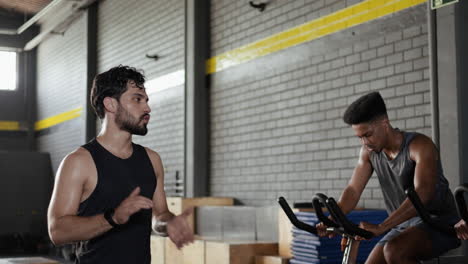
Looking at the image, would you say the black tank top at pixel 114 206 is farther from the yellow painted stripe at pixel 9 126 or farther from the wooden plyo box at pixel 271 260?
the yellow painted stripe at pixel 9 126

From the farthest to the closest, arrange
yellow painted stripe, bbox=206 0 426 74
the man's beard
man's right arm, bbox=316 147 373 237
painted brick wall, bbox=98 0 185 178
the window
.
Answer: the window < painted brick wall, bbox=98 0 185 178 < yellow painted stripe, bbox=206 0 426 74 < man's right arm, bbox=316 147 373 237 < the man's beard

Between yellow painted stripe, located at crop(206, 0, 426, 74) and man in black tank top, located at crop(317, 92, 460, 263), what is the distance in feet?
9.78

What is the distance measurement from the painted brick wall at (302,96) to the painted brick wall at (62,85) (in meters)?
5.60

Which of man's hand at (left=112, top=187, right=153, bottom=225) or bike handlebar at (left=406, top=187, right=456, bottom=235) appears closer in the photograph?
man's hand at (left=112, top=187, right=153, bottom=225)

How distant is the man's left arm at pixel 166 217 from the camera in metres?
2.79

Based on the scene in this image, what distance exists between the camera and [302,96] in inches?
314

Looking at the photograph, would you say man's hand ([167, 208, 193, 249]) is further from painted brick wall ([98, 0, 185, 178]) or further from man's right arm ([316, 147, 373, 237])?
painted brick wall ([98, 0, 185, 178])

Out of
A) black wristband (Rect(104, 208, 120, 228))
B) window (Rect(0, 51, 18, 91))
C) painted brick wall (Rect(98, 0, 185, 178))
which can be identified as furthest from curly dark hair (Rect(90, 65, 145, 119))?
window (Rect(0, 51, 18, 91))

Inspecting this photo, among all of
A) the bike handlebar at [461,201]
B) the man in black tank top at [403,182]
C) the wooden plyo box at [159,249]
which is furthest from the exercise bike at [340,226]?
the wooden plyo box at [159,249]

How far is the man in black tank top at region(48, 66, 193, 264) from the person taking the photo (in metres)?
2.83

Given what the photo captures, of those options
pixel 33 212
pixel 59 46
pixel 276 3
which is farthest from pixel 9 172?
pixel 276 3

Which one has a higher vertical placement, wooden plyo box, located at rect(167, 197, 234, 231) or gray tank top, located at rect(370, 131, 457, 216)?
gray tank top, located at rect(370, 131, 457, 216)

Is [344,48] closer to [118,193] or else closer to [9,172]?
[118,193]

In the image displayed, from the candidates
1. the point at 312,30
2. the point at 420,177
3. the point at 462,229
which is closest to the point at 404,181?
the point at 420,177
